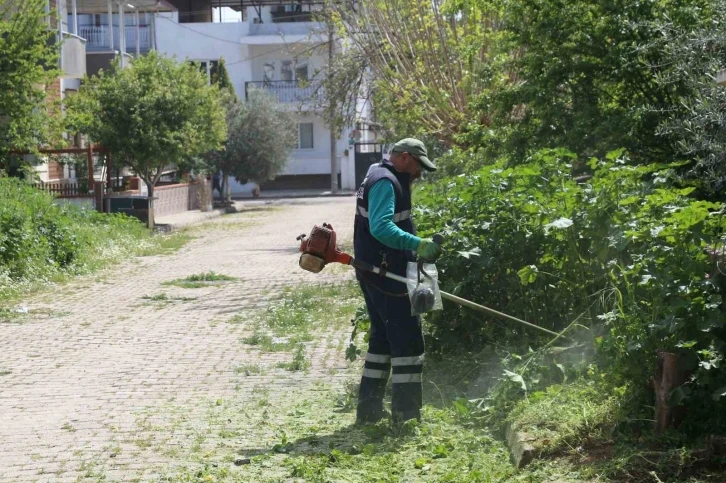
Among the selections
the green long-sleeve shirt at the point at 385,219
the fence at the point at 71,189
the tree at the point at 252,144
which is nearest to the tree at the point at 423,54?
the fence at the point at 71,189

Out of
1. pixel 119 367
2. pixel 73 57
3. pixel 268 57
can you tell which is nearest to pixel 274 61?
pixel 268 57

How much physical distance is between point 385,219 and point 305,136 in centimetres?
5363

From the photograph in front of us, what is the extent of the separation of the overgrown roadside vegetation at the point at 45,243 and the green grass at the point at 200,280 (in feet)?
5.89

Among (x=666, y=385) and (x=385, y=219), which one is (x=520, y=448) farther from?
(x=385, y=219)

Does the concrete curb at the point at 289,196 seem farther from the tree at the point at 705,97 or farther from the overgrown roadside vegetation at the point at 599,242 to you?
the tree at the point at 705,97

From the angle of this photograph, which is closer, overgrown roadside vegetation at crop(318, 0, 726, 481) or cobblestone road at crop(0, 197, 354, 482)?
overgrown roadside vegetation at crop(318, 0, 726, 481)

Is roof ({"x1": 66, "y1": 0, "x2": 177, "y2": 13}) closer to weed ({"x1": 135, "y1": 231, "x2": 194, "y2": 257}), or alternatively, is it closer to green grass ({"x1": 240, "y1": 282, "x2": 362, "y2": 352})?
weed ({"x1": 135, "y1": 231, "x2": 194, "y2": 257})

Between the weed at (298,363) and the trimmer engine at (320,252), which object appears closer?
the trimmer engine at (320,252)

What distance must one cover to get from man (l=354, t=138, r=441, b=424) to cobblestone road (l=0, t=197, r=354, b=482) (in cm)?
135

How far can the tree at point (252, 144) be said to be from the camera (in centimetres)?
4284

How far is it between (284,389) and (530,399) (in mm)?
2462

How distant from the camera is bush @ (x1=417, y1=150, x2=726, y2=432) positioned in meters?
5.26

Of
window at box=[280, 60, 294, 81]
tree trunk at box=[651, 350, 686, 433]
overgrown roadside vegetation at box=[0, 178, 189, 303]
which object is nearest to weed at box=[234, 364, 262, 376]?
tree trunk at box=[651, 350, 686, 433]

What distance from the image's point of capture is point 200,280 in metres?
16.7
